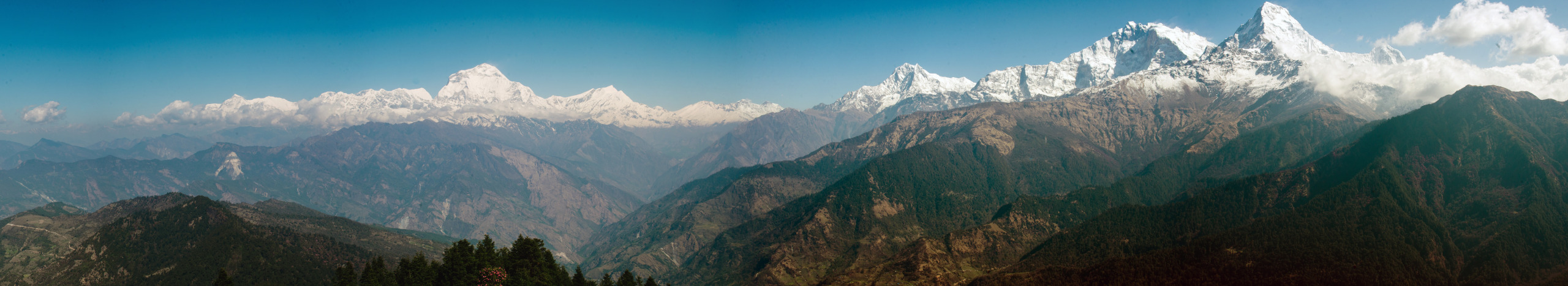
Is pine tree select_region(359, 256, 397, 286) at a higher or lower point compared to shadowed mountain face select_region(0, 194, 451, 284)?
higher

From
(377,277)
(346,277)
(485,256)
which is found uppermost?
(485,256)

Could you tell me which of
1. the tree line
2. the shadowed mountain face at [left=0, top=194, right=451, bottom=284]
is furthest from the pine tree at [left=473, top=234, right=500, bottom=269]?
the shadowed mountain face at [left=0, top=194, right=451, bottom=284]

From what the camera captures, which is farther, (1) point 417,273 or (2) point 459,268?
(2) point 459,268

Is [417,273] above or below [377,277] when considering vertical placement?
above

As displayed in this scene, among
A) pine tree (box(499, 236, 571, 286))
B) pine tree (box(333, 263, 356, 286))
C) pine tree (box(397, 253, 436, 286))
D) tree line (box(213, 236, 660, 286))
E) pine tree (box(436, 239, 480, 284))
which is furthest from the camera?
pine tree (box(499, 236, 571, 286))

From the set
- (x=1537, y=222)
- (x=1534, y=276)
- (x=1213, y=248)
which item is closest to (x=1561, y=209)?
(x=1537, y=222)

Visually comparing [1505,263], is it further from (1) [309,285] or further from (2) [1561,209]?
(1) [309,285]

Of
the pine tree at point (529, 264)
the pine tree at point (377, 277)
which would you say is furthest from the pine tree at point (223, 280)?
the pine tree at point (529, 264)

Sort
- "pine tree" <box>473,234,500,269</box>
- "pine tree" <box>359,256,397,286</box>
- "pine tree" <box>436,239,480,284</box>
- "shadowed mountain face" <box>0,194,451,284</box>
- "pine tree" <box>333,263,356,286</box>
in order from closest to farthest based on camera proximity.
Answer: "pine tree" <box>333,263,356,286</box>
"pine tree" <box>359,256,397,286</box>
"pine tree" <box>436,239,480,284</box>
"pine tree" <box>473,234,500,269</box>
"shadowed mountain face" <box>0,194,451,284</box>

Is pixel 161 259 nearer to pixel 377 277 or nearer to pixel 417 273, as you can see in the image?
pixel 377 277

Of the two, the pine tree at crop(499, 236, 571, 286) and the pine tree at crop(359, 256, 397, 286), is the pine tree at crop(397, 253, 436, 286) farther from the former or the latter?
the pine tree at crop(499, 236, 571, 286)

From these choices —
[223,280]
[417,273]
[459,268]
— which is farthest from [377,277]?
[223,280]
